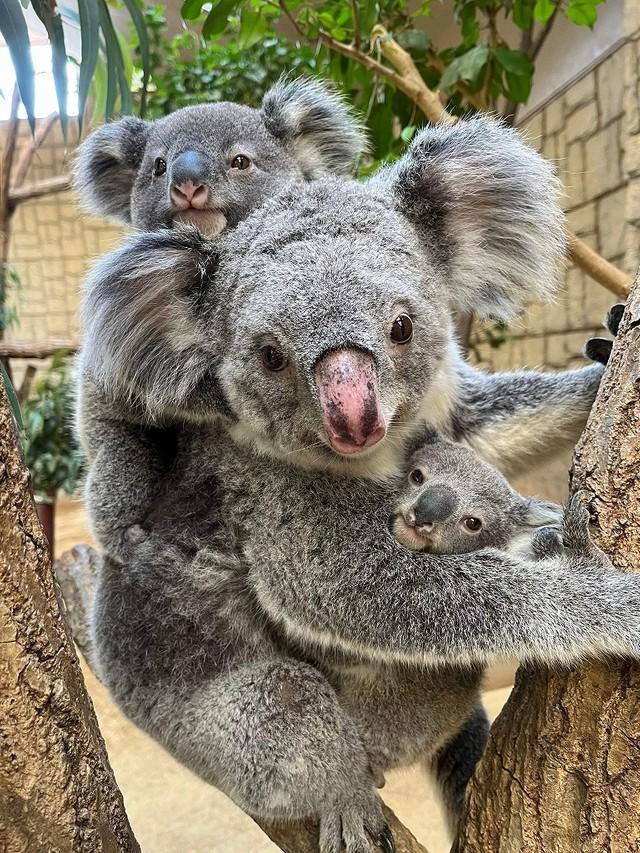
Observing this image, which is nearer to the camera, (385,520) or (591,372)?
(385,520)

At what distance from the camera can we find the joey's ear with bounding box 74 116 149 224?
250cm

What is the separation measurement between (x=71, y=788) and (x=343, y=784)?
673 mm

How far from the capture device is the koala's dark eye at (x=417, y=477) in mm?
1815

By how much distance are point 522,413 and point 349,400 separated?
0.94 m

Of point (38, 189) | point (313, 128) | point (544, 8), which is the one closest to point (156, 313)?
point (313, 128)

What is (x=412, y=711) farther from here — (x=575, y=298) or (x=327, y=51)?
(x=575, y=298)

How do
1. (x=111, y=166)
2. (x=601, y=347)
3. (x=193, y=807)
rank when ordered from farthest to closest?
(x=193, y=807), (x=111, y=166), (x=601, y=347)

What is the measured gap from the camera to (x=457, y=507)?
1.70 metres

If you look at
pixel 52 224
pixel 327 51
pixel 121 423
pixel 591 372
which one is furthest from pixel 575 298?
pixel 52 224

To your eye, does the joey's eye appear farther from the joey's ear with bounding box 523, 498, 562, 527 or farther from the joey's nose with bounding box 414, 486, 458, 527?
the joey's ear with bounding box 523, 498, 562, 527

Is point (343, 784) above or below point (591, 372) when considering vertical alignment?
below

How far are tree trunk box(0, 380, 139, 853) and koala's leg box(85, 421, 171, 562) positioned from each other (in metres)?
0.70

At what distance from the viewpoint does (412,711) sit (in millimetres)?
1803

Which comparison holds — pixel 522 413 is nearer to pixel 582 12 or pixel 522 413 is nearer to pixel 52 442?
pixel 582 12
